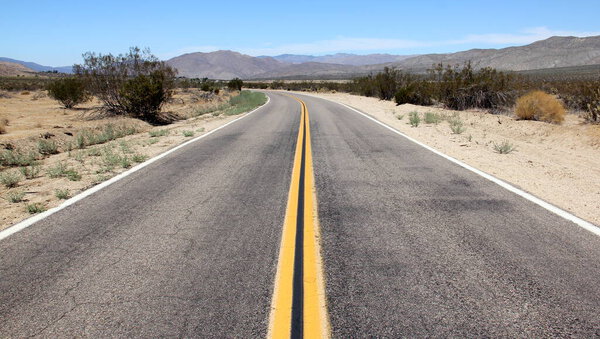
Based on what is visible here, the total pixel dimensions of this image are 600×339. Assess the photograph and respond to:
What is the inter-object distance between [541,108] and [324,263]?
16385mm

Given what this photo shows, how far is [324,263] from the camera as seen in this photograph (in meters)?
3.74

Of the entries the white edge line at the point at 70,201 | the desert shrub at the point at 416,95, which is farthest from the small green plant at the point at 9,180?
the desert shrub at the point at 416,95

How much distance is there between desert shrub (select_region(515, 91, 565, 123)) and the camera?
16.0m

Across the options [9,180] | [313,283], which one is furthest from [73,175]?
[313,283]

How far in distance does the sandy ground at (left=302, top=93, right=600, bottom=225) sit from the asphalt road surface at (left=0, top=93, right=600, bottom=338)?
881 millimetres

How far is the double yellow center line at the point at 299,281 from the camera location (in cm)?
279

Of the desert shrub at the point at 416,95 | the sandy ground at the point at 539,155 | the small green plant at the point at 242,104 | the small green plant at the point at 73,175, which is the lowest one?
the sandy ground at the point at 539,155

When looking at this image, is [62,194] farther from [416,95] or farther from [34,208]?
[416,95]

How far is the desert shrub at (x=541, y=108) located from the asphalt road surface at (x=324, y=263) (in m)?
12.1

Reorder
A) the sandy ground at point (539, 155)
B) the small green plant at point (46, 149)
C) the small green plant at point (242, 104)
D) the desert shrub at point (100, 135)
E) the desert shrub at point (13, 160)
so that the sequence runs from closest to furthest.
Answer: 1. the sandy ground at point (539, 155)
2. the desert shrub at point (13, 160)
3. the small green plant at point (46, 149)
4. the desert shrub at point (100, 135)
5. the small green plant at point (242, 104)

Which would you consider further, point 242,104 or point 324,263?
point 242,104

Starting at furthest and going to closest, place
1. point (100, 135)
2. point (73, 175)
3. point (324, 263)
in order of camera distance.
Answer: point (100, 135) → point (73, 175) → point (324, 263)

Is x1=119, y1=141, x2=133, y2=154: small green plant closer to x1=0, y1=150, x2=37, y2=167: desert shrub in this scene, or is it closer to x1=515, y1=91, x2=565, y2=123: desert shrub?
x1=0, y1=150, x2=37, y2=167: desert shrub

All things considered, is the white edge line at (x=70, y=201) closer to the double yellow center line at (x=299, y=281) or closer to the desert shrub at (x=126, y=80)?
the double yellow center line at (x=299, y=281)
